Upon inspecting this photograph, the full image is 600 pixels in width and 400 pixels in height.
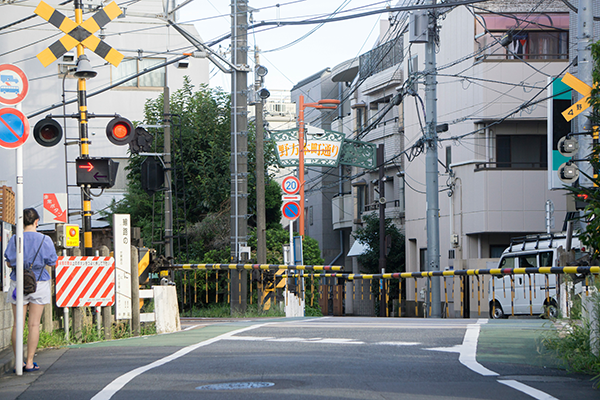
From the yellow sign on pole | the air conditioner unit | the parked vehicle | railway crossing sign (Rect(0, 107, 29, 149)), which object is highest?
the air conditioner unit

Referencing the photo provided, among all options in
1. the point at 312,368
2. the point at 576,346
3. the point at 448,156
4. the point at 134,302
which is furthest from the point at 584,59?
the point at 448,156

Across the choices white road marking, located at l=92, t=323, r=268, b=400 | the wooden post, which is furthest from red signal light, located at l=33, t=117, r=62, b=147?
white road marking, located at l=92, t=323, r=268, b=400

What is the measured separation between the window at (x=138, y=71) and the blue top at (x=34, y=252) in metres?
29.0

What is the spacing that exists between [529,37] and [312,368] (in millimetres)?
25866

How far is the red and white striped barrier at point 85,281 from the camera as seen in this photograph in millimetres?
11484

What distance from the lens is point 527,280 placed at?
2170cm

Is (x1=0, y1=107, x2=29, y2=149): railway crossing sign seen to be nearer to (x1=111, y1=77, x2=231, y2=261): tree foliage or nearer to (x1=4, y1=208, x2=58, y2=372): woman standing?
(x1=4, y1=208, x2=58, y2=372): woman standing

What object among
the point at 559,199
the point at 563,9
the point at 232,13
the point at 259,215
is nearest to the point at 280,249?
the point at 259,215

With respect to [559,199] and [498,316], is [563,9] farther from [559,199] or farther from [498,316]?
[498,316]

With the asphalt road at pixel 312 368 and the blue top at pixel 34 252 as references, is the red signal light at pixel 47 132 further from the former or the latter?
the blue top at pixel 34 252

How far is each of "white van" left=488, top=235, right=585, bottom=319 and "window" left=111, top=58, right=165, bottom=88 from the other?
802 inches

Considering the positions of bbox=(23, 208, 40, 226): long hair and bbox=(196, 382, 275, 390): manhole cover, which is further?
bbox=(23, 208, 40, 226): long hair

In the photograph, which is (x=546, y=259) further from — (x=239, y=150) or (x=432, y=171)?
(x=239, y=150)

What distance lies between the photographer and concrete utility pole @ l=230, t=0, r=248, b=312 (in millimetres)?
21297
